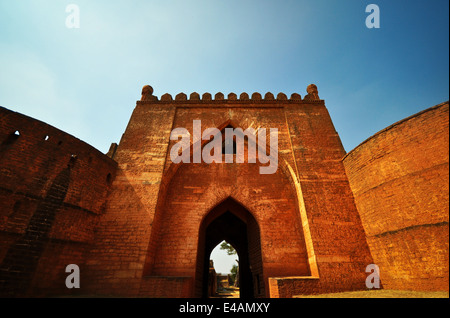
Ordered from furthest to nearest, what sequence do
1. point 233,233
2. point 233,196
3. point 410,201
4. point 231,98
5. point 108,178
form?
point 233,233 < point 231,98 < point 233,196 < point 108,178 < point 410,201

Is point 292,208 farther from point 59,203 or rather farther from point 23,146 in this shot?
point 23,146

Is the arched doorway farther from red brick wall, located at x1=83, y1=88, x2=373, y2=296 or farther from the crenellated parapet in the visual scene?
the crenellated parapet

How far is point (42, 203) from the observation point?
14.9ft

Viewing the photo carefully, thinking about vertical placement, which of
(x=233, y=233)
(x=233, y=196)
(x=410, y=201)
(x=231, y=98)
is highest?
(x=231, y=98)

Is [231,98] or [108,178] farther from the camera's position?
[231,98]

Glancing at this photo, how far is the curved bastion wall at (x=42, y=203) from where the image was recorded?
404 centimetres

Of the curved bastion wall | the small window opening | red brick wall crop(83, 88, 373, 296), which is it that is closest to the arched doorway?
red brick wall crop(83, 88, 373, 296)

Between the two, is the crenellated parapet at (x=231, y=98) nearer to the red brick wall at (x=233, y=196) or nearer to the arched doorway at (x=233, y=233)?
the red brick wall at (x=233, y=196)

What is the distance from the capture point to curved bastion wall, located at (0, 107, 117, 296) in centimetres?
404

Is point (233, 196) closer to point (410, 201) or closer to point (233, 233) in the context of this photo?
point (410, 201)

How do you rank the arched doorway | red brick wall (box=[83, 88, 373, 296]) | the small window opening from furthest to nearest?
the arched doorway, the small window opening, red brick wall (box=[83, 88, 373, 296])

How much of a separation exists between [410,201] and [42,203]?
334 inches

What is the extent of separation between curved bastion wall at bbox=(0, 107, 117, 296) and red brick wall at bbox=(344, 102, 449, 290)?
759 centimetres

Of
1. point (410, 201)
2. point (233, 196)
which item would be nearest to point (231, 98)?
point (233, 196)
